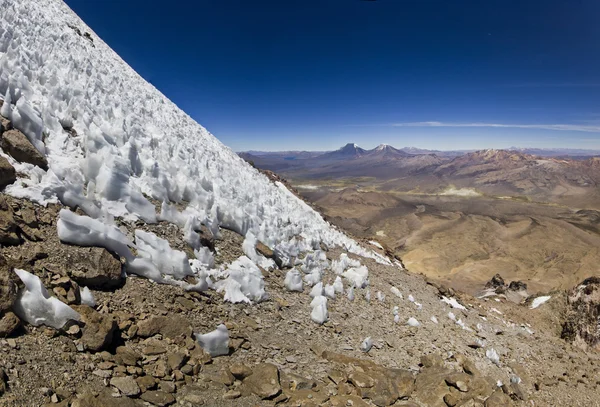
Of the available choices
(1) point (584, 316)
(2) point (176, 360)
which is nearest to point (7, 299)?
(2) point (176, 360)

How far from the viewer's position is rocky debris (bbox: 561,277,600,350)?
18312 mm

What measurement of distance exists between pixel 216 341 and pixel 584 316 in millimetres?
23079

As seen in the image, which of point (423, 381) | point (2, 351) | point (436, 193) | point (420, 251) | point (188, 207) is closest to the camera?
point (2, 351)

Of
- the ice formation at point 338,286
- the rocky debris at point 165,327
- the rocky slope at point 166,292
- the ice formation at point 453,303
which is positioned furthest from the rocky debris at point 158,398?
the ice formation at point 453,303

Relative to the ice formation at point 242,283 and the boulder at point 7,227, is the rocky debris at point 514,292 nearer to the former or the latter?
the ice formation at point 242,283

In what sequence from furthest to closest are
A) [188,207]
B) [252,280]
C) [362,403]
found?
[188,207] < [252,280] < [362,403]

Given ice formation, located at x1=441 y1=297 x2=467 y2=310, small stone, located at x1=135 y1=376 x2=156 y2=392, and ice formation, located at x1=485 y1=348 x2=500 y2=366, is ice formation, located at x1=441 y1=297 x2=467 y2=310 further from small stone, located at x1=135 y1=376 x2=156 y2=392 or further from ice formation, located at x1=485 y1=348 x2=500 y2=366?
small stone, located at x1=135 y1=376 x2=156 y2=392

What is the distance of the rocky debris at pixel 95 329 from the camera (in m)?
4.59

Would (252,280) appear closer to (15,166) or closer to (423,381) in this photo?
(423,381)

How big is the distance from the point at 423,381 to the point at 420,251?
62274mm

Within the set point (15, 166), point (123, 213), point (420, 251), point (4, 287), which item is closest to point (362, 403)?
point (4, 287)

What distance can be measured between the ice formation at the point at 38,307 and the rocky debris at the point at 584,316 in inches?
948

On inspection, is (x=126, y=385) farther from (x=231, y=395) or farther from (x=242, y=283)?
(x=242, y=283)

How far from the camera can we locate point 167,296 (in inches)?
259
